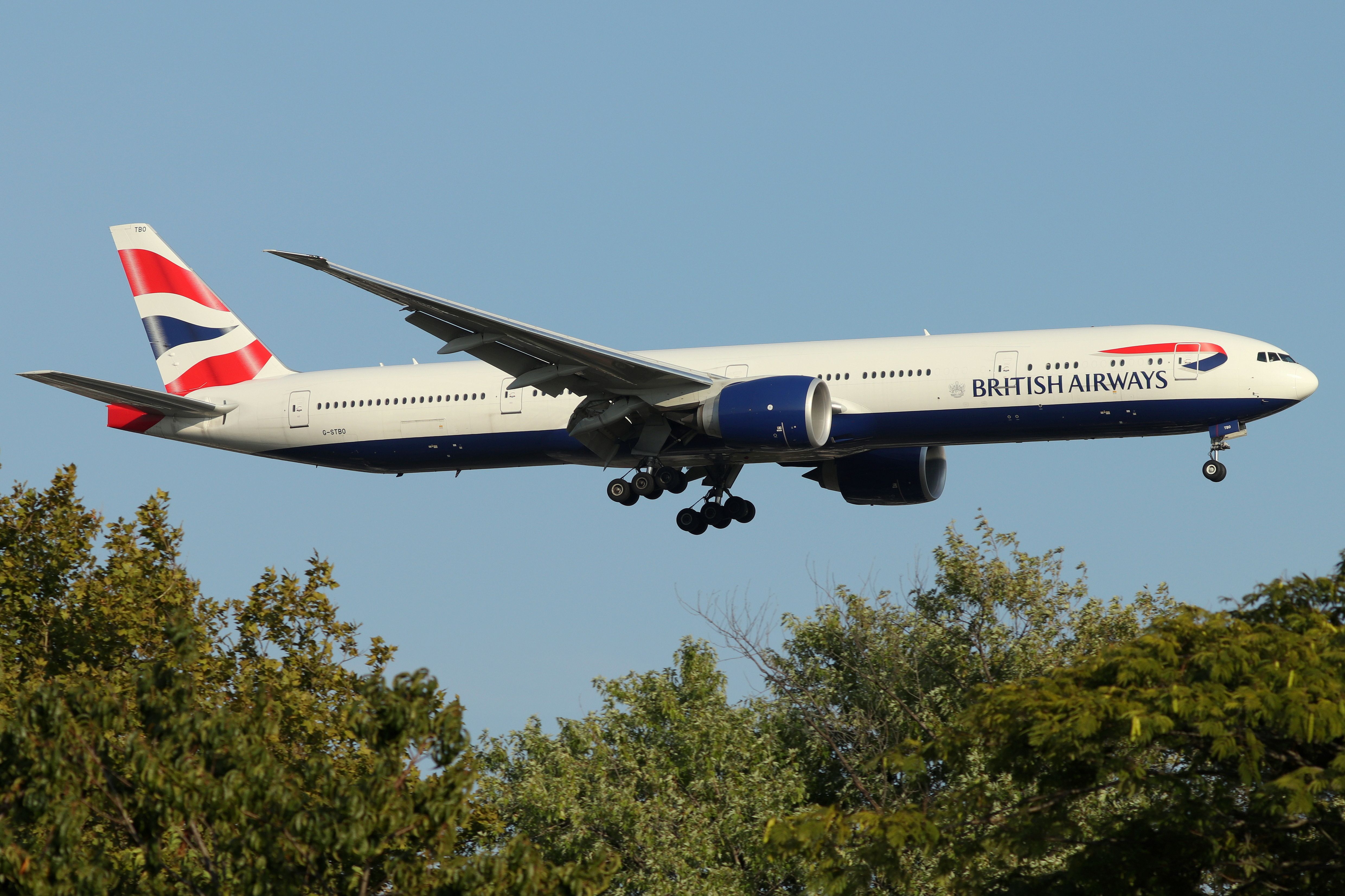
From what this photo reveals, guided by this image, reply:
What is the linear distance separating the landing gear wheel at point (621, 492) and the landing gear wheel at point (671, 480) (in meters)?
0.66

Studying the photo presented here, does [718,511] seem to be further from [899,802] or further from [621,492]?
[899,802]

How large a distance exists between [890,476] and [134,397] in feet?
63.0

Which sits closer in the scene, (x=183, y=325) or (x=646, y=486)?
(x=646, y=486)

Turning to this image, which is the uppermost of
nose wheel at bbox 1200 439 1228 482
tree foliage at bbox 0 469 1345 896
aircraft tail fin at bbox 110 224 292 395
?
aircraft tail fin at bbox 110 224 292 395

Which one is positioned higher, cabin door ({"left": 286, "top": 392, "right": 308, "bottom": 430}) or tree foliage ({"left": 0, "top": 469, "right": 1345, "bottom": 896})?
cabin door ({"left": 286, "top": 392, "right": 308, "bottom": 430})

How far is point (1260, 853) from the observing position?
61.1 feet

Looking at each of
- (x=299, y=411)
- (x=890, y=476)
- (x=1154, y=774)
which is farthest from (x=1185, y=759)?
(x=299, y=411)

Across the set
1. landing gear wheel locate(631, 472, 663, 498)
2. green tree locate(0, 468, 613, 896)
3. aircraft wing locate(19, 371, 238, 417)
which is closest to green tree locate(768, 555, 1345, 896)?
green tree locate(0, 468, 613, 896)

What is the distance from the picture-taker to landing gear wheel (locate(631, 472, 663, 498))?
3778 centimetres

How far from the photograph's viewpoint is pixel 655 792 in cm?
3612

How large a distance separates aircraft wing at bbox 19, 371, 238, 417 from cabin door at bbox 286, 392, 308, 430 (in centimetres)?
176

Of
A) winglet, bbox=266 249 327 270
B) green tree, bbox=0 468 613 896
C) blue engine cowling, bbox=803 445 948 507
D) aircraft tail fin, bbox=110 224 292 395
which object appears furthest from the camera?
aircraft tail fin, bbox=110 224 292 395

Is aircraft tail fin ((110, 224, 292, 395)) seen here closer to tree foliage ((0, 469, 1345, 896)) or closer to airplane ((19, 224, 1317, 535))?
airplane ((19, 224, 1317, 535))

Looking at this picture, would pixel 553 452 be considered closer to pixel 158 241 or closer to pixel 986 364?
pixel 986 364
